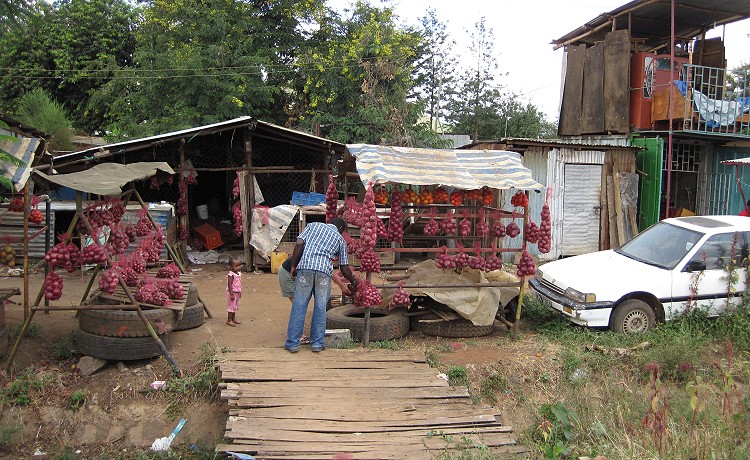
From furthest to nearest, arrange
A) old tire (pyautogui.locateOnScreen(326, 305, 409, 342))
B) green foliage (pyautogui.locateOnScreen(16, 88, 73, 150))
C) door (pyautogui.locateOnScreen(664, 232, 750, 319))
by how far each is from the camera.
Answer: green foliage (pyautogui.locateOnScreen(16, 88, 73, 150)), door (pyautogui.locateOnScreen(664, 232, 750, 319)), old tire (pyautogui.locateOnScreen(326, 305, 409, 342))

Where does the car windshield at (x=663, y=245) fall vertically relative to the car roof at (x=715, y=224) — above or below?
below

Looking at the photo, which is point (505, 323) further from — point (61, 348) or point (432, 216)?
point (61, 348)

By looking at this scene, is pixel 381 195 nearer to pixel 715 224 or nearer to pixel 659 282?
pixel 659 282

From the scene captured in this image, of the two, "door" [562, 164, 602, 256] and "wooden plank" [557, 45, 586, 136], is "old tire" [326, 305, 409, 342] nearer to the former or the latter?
"door" [562, 164, 602, 256]

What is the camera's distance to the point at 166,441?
579 cm

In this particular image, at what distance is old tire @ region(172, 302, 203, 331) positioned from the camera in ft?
25.3

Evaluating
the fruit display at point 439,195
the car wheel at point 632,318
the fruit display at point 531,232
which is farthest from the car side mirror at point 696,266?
the fruit display at point 439,195

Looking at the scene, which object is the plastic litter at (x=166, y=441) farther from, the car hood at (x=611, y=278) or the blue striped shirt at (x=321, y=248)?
the car hood at (x=611, y=278)

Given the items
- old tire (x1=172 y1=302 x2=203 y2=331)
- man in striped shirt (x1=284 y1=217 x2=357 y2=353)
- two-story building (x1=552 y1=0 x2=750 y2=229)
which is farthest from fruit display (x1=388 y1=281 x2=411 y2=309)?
two-story building (x1=552 y1=0 x2=750 y2=229)

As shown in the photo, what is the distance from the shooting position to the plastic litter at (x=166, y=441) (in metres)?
5.74

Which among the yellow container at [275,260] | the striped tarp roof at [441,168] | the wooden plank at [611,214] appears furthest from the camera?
the wooden plank at [611,214]

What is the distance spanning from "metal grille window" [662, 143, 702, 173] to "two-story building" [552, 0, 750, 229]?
3 centimetres

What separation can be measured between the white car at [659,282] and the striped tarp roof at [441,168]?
1656mm

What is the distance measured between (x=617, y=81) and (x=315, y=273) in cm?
1087
